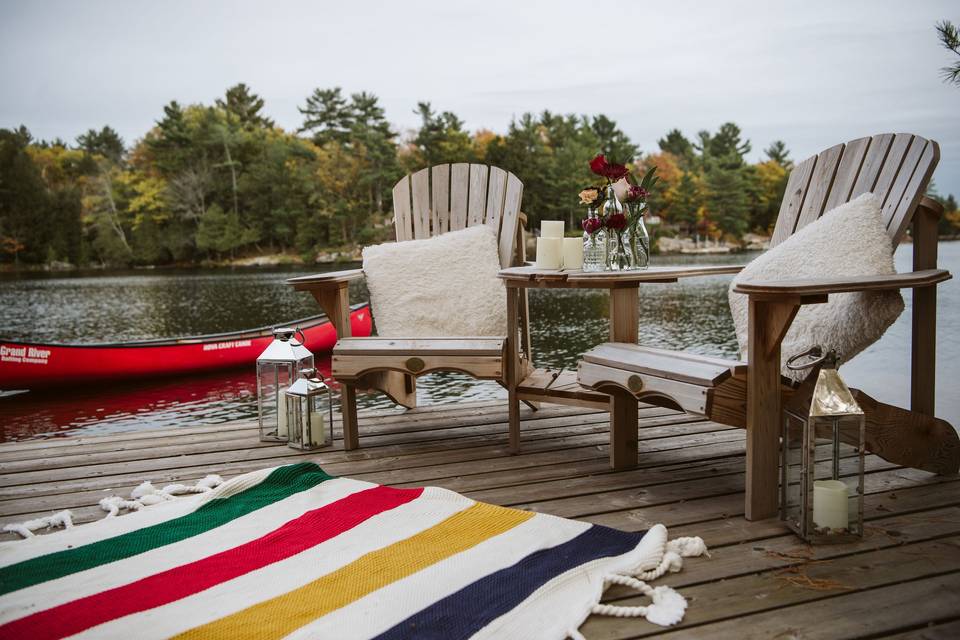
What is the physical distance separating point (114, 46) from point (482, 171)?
42141 millimetres

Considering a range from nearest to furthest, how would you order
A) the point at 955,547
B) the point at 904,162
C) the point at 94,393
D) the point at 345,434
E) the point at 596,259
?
the point at 955,547
the point at 904,162
the point at 596,259
the point at 345,434
the point at 94,393

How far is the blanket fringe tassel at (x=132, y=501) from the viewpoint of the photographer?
204 centimetres

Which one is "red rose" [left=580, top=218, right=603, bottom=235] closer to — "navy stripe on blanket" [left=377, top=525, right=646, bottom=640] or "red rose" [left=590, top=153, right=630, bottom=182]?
"red rose" [left=590, top=153, right=630, bottom=182]

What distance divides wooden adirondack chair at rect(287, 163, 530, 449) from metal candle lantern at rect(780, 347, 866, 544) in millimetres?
1054

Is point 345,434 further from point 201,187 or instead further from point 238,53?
point 238,53

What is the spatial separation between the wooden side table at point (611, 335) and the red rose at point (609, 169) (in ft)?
1.15

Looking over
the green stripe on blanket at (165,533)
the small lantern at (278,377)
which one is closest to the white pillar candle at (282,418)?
the small lantern at (278,377)

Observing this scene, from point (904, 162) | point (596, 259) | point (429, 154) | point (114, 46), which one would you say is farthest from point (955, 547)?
point (114, 46)

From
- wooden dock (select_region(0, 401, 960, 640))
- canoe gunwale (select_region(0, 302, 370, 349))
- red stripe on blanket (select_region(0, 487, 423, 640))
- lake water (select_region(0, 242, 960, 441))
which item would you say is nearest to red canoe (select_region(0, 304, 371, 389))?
canoe gunwale (select_region(0, 302, 370, 349))

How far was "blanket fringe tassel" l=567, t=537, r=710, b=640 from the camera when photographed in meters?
1.45

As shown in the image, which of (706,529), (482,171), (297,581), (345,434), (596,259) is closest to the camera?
(297,581)

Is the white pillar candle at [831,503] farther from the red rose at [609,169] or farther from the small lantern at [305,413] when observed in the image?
the small lantern at [305,413]

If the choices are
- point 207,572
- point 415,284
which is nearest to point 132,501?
point 207,572

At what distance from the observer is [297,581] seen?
1.60 m
